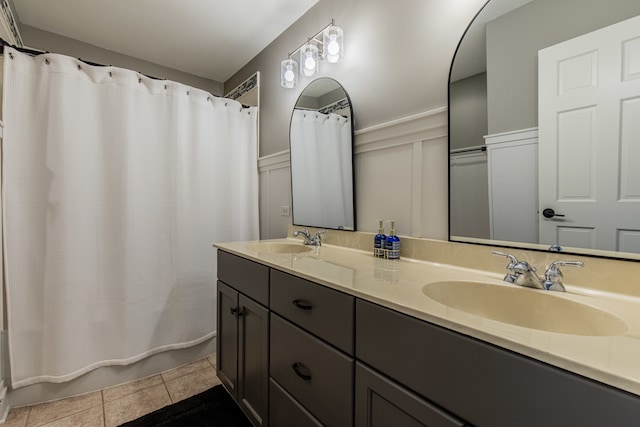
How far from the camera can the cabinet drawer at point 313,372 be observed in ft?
2.67

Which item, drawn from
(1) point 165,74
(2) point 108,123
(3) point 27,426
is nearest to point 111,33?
(1) point 165,74

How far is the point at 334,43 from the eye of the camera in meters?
1.58

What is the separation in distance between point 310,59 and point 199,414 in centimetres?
213

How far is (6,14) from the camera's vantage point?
166 cm

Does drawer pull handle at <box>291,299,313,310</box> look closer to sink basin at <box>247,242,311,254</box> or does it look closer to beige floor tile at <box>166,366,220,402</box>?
sink basin at <box>247,242,311,254</box>

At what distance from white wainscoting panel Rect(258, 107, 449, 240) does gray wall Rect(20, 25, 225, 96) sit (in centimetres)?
213

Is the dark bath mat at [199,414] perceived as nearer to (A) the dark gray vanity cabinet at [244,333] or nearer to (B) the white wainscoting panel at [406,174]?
(A) the dark gray vanity cabinet at [244,333]

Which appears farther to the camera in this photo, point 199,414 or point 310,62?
point 310,62

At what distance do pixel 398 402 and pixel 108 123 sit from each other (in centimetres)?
209

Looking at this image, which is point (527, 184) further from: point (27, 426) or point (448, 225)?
point (27, 426)

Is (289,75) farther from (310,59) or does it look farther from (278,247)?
(278,247)

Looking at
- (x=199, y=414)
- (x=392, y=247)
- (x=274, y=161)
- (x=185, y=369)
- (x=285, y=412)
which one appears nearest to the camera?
(x=285, y=412)

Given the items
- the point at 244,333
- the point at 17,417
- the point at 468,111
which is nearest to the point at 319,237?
the point at 244,333

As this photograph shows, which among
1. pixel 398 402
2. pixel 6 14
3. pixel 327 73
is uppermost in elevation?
pixel 6 14
